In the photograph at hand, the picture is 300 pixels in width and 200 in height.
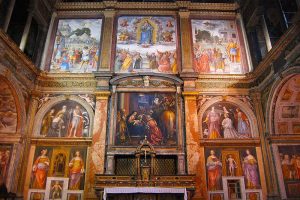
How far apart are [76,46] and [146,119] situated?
19.3 ft

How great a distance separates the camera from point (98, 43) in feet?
52.0

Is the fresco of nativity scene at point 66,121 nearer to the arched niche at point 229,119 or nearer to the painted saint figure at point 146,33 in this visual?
the painted saint figure at point 146,33

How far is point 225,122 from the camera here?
45.6 feet

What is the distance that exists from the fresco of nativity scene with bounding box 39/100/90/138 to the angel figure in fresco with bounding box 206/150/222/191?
5.82 metres

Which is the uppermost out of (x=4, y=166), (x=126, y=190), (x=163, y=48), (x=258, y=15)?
(x=258, y=15)

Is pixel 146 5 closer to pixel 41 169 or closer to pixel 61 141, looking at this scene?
pixel 61 141

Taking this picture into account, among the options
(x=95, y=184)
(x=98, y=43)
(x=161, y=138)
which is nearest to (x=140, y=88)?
(x=161, y=138)

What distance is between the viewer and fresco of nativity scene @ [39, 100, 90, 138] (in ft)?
44.6

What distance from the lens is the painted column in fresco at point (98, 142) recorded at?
41.2 feet

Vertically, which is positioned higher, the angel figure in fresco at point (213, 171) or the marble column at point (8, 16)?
the marble column at point (8, 16)

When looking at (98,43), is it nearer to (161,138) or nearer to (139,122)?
(139,122)

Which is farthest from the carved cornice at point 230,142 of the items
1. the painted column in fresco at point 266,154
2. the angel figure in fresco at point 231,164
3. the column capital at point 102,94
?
the column capital at point 102,94

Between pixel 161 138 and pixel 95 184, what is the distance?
11.7 feet

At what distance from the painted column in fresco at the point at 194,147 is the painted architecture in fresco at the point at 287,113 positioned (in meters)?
3.64
